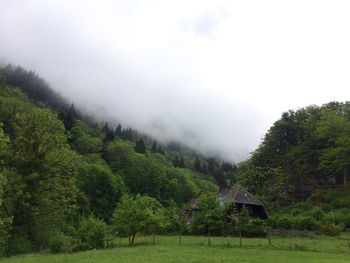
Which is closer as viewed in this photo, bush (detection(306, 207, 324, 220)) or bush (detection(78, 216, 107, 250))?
bush (detection(78, 216, 107, 250))

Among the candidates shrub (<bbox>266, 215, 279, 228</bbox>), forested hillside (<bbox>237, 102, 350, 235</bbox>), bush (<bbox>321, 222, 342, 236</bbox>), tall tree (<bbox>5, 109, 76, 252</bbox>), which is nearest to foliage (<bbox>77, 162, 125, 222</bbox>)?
tall tree (<bbox>5, 109, 76, 252</bbox>)

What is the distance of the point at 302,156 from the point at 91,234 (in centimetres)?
4744

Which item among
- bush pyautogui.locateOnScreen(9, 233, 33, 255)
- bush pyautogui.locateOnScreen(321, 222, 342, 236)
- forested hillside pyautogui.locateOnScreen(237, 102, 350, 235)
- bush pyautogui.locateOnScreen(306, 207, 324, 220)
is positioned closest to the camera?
bush pyautogui.locateOnScreen(9, 233, 33, 255)

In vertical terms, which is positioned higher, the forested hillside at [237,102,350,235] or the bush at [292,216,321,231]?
the forested hillside at [237,102,350,235]

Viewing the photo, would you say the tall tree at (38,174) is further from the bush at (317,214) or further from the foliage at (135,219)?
the bush at (317,214)

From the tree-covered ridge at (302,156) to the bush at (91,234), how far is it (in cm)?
3941

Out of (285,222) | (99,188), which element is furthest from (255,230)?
(99,188)

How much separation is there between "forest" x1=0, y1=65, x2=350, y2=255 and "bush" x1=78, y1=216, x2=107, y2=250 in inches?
4.0

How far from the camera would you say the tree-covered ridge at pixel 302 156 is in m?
51.2

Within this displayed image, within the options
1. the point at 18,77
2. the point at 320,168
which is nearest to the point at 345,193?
the point at 320,168

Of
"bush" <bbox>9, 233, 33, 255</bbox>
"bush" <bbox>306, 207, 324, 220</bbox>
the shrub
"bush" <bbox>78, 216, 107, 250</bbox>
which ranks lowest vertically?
"bush" <bbox>9, 233, 33, 255</bbox>

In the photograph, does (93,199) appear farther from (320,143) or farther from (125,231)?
(320,143)

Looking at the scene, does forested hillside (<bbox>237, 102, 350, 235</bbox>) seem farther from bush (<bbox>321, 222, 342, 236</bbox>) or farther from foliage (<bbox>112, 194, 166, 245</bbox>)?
foliage (<bbox>112, 194, 166, 245</bbox>)

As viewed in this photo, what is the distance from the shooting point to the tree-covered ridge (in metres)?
51.2
